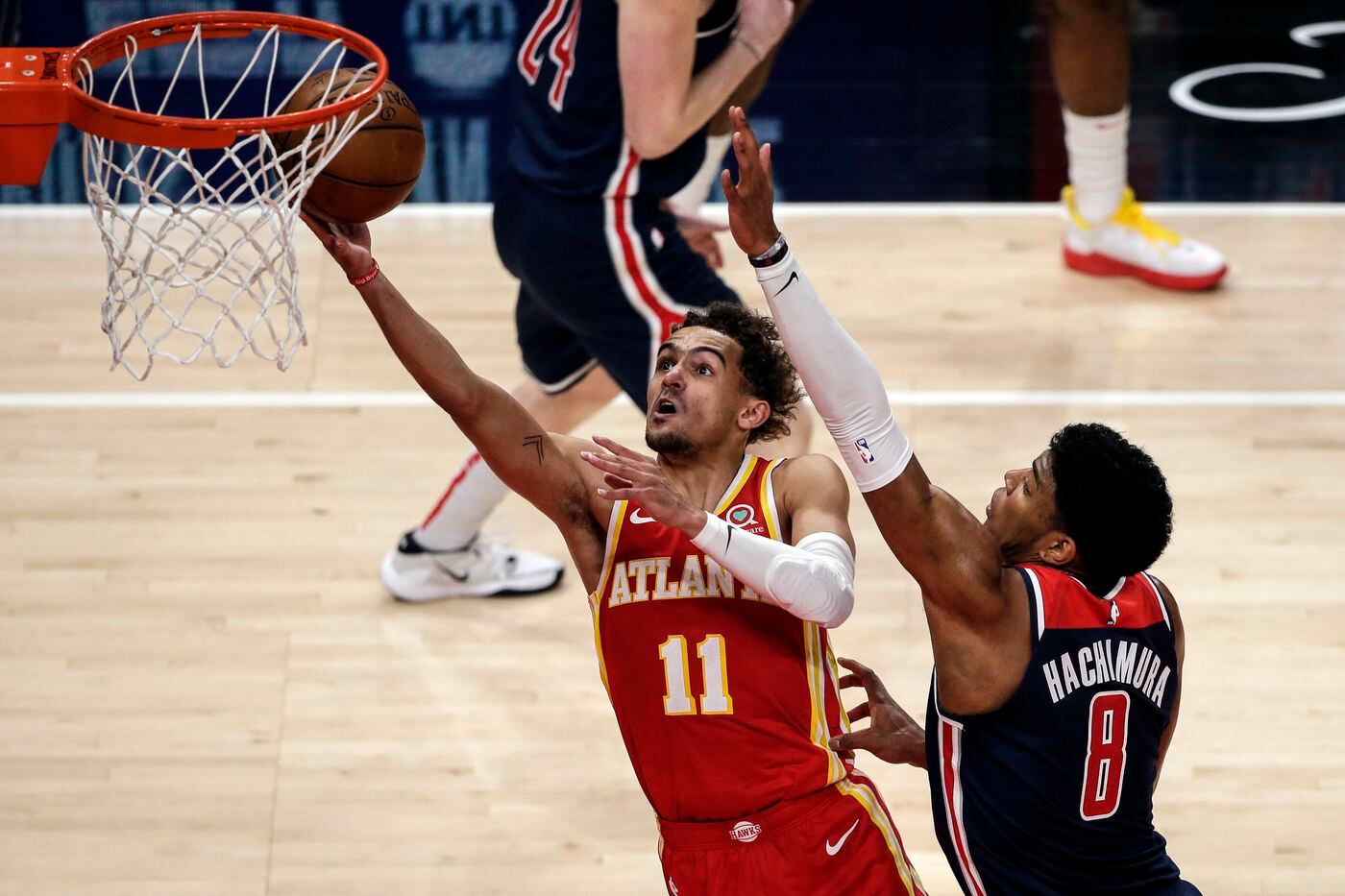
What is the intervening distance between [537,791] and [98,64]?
6.89ft

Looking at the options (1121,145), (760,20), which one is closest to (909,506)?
(760,20)

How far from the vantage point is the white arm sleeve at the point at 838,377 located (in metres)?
2.75

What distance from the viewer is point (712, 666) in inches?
125

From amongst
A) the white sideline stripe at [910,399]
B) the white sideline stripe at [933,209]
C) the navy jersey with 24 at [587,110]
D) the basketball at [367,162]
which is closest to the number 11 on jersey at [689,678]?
the basketball at [367,162]

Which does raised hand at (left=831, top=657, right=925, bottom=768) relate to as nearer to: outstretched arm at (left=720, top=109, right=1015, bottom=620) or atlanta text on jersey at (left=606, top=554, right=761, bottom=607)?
atlanta text on jersey at (left=606, top=554, right=761, bottom=607)

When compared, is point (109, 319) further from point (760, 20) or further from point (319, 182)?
point (760, 20)

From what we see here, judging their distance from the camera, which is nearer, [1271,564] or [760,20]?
[760,20]

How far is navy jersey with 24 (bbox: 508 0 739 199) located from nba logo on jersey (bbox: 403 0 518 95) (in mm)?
3847

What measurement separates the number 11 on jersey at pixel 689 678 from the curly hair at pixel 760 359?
20.4 inches

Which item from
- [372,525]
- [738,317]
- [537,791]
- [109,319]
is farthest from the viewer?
[372,525]

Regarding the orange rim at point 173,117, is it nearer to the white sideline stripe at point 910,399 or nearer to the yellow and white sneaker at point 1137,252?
the white sideline stripe at point 910,399

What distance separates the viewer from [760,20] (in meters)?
4.48

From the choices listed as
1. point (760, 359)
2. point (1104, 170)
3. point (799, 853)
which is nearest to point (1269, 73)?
point (1104, 170)

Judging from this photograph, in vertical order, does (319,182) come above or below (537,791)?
above
